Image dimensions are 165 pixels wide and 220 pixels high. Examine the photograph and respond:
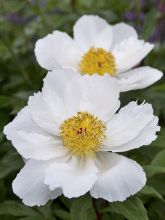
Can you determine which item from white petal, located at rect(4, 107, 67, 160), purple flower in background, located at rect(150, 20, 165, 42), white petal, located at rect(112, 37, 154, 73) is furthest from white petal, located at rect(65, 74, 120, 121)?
purple flower in background, located at rect(150, 20, 165, 42)

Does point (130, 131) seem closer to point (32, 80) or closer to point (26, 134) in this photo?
point (26, 134)

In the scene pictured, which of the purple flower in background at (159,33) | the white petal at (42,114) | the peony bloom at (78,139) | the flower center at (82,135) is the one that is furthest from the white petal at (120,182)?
the purple flower in background at (159,33)

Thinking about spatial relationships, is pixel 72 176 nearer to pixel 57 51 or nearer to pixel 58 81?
pixel 58 81

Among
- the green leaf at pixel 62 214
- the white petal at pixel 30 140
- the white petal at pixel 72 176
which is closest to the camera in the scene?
the white petal at pixel 72 176

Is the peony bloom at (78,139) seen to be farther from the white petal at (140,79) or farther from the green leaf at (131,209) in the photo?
the white petal at (140,79)

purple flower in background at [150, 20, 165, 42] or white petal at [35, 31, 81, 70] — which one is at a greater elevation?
white petal at [35, 31, 81, 70]

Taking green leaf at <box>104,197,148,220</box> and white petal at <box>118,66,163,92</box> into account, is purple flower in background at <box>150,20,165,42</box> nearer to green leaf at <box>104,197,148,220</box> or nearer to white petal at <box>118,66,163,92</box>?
white petal at <box>118,66,163,92</box>
